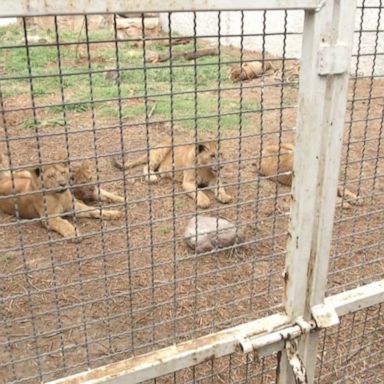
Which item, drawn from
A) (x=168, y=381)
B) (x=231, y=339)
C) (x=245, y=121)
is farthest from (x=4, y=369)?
(x=245, y=121)

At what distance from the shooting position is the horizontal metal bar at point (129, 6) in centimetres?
145

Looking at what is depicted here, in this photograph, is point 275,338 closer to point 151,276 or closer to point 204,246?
point 151,276

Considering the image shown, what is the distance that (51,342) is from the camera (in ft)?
10.7

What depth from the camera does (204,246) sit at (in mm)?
4285

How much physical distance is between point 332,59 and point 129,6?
2.58 feet

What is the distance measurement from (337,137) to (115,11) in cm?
100

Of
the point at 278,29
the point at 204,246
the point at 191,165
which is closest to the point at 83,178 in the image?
the point at 191,165

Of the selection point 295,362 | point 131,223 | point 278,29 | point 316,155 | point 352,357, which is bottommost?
point 352,357

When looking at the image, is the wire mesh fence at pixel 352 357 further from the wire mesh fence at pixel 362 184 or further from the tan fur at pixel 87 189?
the tan fur at pixel 87 189

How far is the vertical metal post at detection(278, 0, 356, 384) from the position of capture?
1885 millimetres

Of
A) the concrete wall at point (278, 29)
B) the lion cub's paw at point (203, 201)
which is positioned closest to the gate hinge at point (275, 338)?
the lion cub's paw at point (203, 201)

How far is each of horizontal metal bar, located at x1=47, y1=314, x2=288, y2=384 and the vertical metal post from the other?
20 cm

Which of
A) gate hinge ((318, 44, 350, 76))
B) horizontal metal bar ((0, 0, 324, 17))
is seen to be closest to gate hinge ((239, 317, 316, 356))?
gate hinge ((318, 44, 350, 76))

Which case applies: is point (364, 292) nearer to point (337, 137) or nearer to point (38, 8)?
point (337, 137)
